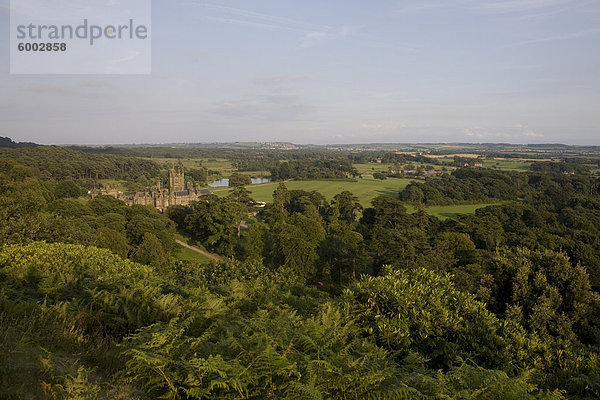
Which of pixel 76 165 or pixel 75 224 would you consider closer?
pixel 75 224

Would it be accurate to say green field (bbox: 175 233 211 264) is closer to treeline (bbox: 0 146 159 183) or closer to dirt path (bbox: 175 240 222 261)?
dirt path (bbox: 175 240 222 261)

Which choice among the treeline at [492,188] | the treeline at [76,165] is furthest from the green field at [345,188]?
the treeline at [76,165]

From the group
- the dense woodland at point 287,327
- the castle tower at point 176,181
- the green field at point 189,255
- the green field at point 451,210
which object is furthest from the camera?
the castle tower at point 176,181

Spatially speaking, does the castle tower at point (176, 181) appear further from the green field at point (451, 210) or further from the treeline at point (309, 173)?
the treeline at point (309, 173)

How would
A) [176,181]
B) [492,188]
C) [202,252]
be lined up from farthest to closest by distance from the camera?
[492,188], [176,181], [202,252]

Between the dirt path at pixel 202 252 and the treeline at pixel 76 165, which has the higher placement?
the treeline at pixel 76 165

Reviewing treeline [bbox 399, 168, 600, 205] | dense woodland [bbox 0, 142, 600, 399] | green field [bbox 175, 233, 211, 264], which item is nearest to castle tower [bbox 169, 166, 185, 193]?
green field [bbox 175, 233, 211, 264]

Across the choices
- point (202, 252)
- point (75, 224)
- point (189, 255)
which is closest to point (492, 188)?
point (202, 252)

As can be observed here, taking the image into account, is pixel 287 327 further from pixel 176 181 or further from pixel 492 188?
pixel 492 188
